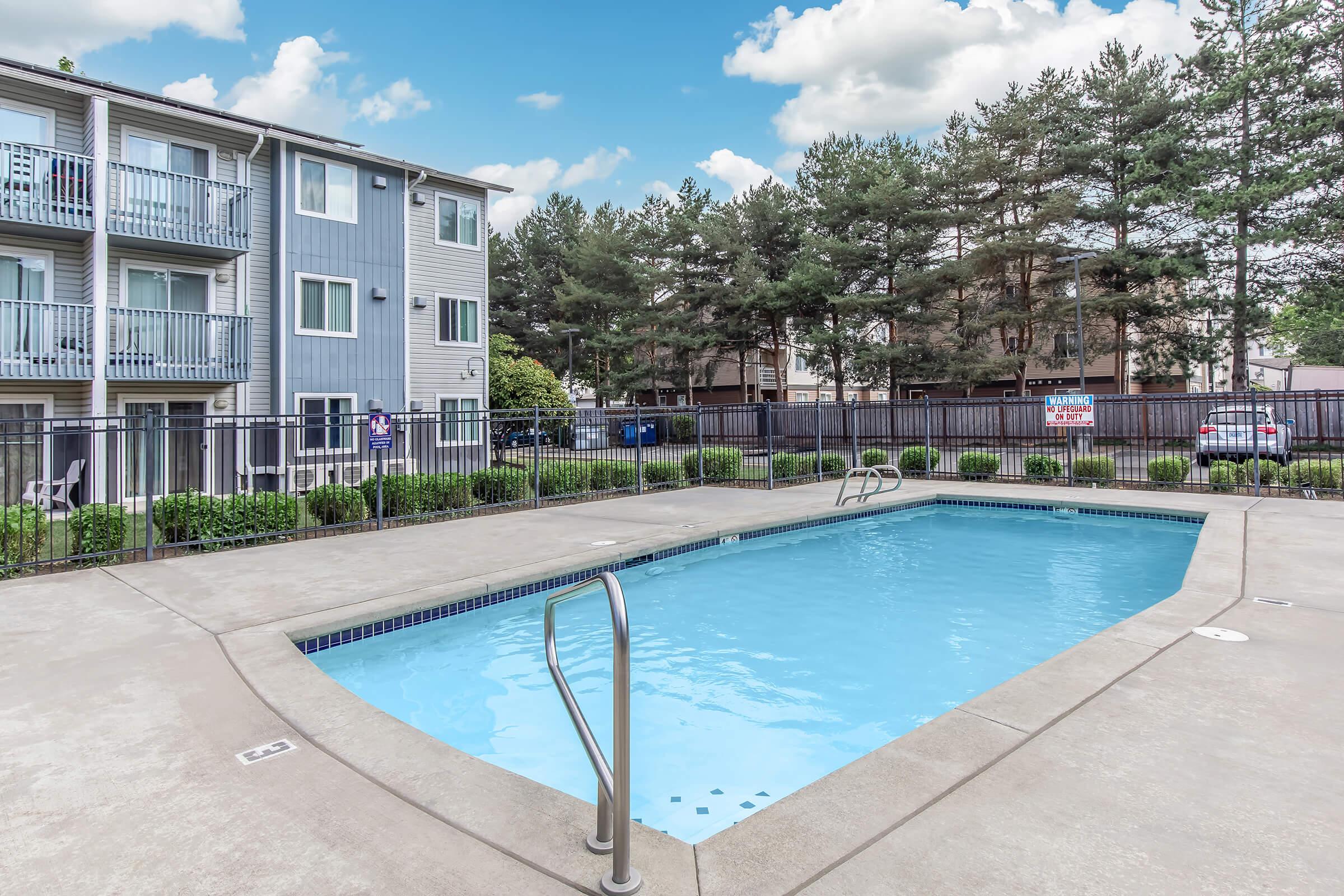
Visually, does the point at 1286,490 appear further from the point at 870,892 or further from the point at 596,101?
the point at 596,101

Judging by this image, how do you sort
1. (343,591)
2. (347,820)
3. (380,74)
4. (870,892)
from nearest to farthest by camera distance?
(870,892), (347,820), (343,591), (380,74)

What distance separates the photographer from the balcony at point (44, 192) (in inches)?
434

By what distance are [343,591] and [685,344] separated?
2633 cm

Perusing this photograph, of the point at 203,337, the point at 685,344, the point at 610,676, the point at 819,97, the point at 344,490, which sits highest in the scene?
the point at 819,97

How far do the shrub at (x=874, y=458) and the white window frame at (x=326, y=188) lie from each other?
40.9 feet

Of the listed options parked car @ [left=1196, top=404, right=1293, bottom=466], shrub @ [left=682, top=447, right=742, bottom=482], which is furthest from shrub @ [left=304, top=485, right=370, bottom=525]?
parked car @ [left=1196, top=404, right=1293, bottom=466]

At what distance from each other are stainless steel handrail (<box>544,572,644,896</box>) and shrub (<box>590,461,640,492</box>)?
1041 cm

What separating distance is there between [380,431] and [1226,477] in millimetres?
13865

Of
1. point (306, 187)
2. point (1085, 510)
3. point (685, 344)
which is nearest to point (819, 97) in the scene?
point (685, 344)

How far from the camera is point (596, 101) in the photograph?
22.1m

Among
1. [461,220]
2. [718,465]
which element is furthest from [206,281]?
[718,465]

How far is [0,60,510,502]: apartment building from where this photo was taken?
11469mm

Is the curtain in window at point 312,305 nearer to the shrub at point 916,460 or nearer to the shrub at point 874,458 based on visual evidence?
the shrub at point 874,458

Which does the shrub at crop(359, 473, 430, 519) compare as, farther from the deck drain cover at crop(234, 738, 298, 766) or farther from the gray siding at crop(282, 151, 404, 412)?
the deck drain cover at crop(234, 738, 298, 766)
